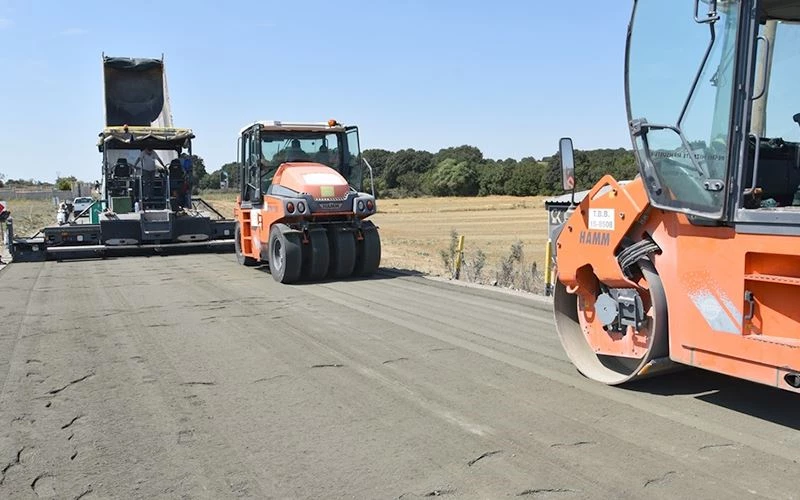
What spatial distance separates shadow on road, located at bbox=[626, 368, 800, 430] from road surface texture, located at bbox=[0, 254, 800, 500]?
22 millimetres

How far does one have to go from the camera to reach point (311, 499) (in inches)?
149

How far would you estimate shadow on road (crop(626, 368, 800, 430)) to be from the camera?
4.87 metres

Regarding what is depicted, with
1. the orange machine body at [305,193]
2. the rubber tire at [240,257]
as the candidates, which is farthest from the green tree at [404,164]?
the orange machine body at [305,193]

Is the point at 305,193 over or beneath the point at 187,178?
beneath

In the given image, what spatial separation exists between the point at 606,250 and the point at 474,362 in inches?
70.3

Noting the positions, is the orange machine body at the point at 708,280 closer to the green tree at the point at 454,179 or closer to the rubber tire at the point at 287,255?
the rubber tire at the point at 287,255

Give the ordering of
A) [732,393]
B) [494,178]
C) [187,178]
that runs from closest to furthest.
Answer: [732,393], [187,178], [494,178]

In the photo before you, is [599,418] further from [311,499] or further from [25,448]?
[25,448]

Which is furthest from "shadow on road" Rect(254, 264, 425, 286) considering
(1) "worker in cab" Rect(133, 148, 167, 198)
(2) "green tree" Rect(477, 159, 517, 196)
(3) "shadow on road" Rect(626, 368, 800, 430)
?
(2) "green tree" Rect(477, 159, 517, 196)

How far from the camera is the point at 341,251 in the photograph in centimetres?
1270

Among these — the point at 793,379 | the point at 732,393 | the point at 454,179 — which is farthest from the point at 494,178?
the point at 793,379

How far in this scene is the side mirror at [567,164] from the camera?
5.57m

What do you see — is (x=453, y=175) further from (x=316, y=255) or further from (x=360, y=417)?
(x=360, y=417)

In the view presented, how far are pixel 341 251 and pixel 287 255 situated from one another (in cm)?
107
